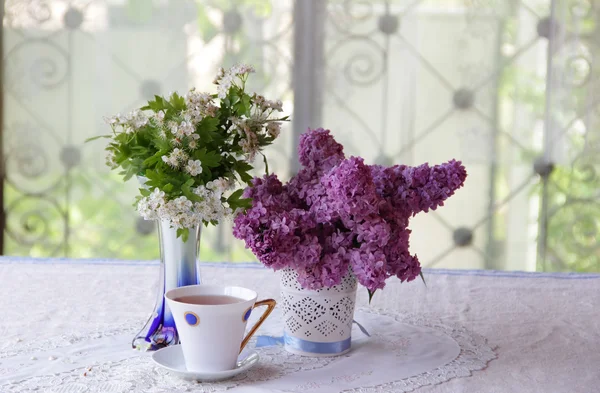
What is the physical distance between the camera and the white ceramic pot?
0.92m

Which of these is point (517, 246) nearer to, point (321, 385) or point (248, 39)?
point (248, 39)

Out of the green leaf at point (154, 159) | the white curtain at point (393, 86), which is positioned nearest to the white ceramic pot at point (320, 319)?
the green leaf at point (154, 159)

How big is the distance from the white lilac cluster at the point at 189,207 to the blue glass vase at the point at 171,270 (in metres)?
0.07

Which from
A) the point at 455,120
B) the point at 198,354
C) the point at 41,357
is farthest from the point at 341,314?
the point at 455,120

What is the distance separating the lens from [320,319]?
923 millimetres

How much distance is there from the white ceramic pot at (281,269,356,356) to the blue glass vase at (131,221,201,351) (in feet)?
0.43

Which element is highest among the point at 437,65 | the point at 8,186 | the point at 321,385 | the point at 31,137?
the point at 437,65

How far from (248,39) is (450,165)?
1411 millimetres

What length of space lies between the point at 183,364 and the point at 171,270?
0.14m

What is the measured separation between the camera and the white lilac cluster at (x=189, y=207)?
83 centimetres

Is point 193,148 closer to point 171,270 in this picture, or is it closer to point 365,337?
point 171,270

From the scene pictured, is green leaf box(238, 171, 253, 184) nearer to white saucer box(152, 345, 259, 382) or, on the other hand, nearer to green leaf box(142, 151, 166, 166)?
green leaf box(142, 151, 166, 166)

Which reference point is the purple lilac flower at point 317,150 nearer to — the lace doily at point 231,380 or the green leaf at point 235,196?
the green leaf at point 235,196

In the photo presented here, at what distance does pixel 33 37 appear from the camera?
225 centimetres
